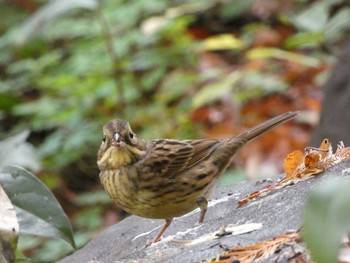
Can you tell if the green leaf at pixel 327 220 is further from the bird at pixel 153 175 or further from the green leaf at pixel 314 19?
the green leaf at pixel 314 19

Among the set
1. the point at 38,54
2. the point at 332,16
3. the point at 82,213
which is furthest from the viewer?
the point at 38,54

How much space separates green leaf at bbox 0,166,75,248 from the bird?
0.93ft

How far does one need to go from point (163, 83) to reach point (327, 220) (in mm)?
8239

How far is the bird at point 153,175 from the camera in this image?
175 inches

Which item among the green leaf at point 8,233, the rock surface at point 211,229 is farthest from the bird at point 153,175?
the green leaf at point 8,233

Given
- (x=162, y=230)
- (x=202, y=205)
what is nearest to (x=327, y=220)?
(x=162, y=230)

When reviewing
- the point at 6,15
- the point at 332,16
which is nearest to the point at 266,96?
the point at 332,16

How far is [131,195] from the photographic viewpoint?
444 cm

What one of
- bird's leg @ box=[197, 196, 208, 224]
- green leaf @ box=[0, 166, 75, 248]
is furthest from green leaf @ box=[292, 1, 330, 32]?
green leaf @ box=[0, 166, 75, 248]

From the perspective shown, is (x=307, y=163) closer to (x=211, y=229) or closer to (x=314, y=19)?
(x=211, y=229)

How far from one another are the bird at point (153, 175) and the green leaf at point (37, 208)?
28 cm

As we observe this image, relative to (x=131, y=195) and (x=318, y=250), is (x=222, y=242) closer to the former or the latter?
(x=131, y=195)

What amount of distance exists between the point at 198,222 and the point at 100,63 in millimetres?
5774

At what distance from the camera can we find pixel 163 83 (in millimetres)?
10102
